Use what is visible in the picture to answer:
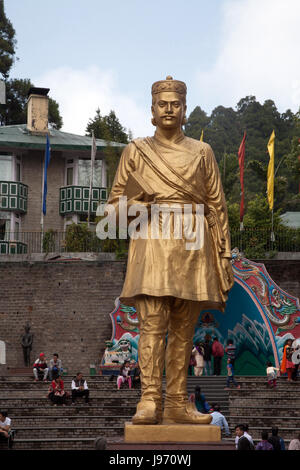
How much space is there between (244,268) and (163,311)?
16.1m

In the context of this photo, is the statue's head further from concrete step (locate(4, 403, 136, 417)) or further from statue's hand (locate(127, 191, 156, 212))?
concrete step (locate(4, 403, 136, 417))

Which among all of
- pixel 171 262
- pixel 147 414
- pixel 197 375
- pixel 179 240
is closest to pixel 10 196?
pixel 197 375

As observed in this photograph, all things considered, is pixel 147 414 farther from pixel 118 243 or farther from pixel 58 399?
pixel 118 243

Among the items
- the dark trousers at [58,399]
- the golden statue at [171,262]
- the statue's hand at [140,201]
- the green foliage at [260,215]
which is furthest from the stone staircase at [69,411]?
the green foliage at [260,215]

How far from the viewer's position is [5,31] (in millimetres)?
46875

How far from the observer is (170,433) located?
7.68 metres

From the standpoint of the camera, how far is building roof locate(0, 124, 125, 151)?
3569 centimetres

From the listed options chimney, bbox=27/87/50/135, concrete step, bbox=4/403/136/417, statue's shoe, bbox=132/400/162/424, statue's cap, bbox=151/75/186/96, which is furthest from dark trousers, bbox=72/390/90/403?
chimney, bbox=27/87/50/135

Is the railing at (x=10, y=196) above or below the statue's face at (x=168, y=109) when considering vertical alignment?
above

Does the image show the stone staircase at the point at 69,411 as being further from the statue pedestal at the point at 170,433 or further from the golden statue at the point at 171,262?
the statue pedestal at the point at 170,433

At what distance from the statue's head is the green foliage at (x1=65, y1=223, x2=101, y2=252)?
23032 millimetres

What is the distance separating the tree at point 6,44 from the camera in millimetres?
46031
